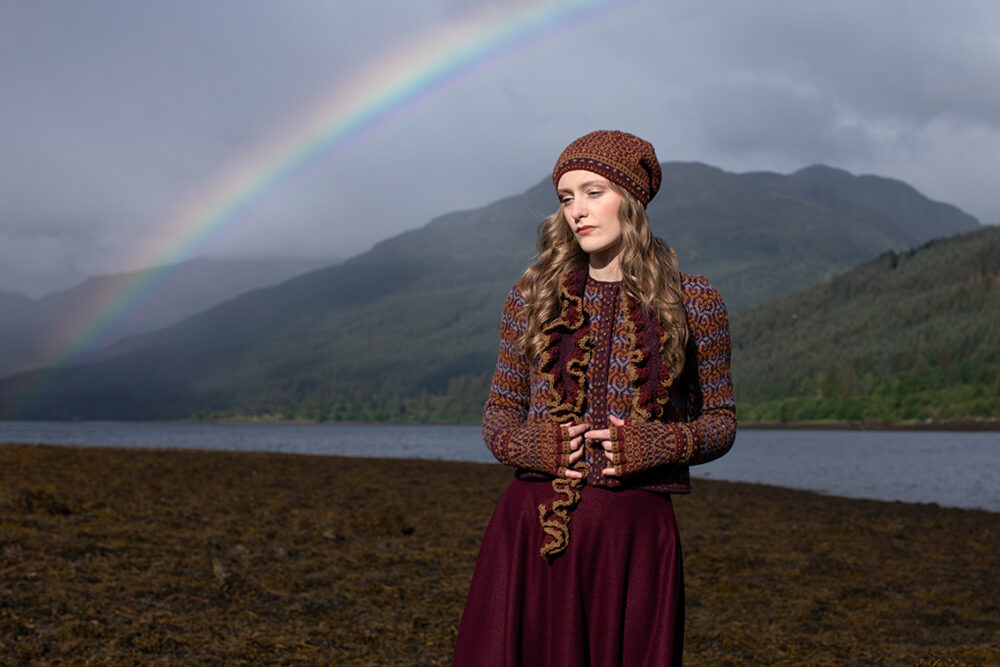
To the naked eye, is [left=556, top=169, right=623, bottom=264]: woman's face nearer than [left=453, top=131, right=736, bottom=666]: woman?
No

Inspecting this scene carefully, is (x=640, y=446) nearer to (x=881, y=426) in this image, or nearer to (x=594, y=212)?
(x=594, y=212)

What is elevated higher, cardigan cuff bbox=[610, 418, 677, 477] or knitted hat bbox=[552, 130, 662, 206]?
knitted hat bbox=[552, 130, 662, 206]

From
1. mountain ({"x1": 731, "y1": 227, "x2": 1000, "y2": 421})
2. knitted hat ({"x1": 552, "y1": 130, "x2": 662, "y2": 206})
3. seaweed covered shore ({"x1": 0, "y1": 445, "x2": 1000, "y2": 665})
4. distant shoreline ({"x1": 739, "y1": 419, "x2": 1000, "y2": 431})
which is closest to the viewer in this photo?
knitted hat ({"x1": 552, "y1": 130, "x2": 662, "y2": 206})

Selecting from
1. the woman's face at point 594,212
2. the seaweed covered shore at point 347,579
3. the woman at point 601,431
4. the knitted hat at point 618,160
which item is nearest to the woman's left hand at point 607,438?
the woman at point 601,431

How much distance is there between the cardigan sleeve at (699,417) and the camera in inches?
115

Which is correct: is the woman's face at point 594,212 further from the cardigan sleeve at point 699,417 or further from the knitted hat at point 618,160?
the cardigan sleeve at point 699,417

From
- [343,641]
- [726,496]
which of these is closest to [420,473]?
[726,496]

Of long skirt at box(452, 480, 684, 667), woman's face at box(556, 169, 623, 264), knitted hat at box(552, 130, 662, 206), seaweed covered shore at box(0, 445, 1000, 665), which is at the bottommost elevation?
seaweed covered shore at box(0, 445, 1000, 665)

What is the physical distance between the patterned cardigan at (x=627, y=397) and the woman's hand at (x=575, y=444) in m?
0.02

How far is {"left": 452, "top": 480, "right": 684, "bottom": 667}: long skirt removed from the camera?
10.0 ft

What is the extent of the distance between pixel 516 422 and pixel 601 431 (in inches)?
13.4

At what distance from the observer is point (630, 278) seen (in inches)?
125

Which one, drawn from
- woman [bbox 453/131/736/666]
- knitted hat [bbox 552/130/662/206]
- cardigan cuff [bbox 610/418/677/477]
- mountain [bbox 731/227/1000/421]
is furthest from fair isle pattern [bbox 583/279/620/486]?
mountain [bbox 731/227/1000/421]

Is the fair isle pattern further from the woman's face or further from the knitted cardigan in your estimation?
the woman's face
